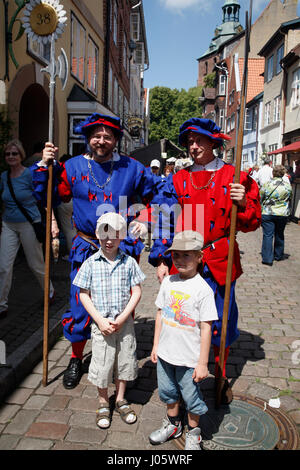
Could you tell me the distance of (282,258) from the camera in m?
9.17

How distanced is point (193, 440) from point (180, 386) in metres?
0.33

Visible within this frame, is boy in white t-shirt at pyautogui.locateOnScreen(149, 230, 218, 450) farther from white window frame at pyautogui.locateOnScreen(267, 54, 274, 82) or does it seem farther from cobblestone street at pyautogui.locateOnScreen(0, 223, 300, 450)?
white window frame at pyautogui.locateOnScreen(267, 54, 274, 82)

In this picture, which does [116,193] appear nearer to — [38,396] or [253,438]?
[38,396]

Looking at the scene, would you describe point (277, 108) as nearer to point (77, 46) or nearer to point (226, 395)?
point (77, 46)

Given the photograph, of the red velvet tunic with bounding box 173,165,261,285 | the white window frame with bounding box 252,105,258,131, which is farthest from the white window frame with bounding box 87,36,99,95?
the white window frame with bounding box 252,105,258,131

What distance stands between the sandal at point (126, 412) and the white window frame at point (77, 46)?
10.2 meters

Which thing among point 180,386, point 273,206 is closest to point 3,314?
point 180,386

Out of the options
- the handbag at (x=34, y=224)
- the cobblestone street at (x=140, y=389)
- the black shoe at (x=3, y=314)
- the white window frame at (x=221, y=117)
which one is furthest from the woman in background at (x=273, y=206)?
the white window frame at (x=221, y=117)

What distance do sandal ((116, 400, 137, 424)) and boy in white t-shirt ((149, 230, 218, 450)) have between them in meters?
0.27

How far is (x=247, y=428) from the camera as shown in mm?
2881

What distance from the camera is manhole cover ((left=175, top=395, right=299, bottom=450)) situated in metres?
2.70

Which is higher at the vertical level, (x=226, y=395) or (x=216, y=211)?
(x=216, y=211)

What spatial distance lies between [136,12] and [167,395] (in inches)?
1117

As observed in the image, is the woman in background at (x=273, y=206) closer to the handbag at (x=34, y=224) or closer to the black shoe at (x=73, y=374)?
the handbag at (x=34, y=224)
